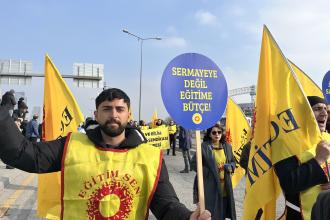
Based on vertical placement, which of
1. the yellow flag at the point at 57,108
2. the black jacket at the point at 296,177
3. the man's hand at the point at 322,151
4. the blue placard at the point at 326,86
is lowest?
the black jacket at the point at 296,177

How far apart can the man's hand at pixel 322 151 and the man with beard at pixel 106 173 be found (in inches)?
43.5

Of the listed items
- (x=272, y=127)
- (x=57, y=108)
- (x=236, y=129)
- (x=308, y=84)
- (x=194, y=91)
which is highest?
(x=308, y=84)

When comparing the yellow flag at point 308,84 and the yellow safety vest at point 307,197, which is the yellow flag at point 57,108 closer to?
the yellow flag at point 308,84

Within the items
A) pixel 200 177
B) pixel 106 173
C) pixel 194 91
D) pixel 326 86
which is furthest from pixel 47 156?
pixel 326 86

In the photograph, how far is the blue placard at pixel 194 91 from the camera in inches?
139

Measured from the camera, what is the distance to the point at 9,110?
103 inches

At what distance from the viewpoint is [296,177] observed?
3127mm

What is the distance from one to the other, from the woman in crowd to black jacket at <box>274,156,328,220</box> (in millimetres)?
2423

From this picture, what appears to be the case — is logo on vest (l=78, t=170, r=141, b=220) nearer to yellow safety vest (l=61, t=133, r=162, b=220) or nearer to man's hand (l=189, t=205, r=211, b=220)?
yellow safety vest (l=61, t=133, r=162, b=220)

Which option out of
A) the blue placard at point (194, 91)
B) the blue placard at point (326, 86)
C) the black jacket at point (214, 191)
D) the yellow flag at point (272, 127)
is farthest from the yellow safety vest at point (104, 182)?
the blue placard at point (326, 86)

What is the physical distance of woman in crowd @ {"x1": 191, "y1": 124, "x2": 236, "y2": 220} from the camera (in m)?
5.75

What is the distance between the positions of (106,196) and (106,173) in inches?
5.4

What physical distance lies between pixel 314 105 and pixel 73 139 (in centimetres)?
212

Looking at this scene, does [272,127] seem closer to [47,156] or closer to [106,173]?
[106,173]
